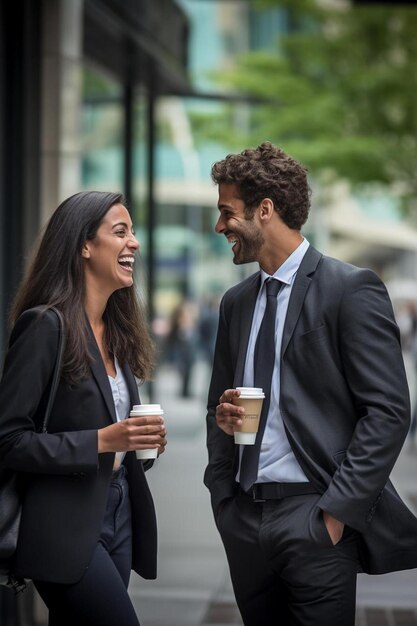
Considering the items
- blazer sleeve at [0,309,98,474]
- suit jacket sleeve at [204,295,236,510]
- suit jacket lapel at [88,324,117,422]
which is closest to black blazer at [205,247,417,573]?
suit jacket sleeve at [204,295,236,510]

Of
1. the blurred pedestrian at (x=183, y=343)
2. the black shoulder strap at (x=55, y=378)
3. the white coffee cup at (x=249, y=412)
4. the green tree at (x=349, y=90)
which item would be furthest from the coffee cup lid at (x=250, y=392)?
the blurred pedestrian at (x=183, y=343)

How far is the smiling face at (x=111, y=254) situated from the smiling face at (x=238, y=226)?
29 cm

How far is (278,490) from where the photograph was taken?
3527mm

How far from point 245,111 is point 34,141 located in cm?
2368

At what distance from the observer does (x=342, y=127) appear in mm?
23266

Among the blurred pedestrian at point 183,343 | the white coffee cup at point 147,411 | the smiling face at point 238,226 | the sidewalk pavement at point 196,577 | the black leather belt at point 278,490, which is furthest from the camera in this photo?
the blurred pedestrian at point 183,343

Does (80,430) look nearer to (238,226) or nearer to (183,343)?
(238,226)

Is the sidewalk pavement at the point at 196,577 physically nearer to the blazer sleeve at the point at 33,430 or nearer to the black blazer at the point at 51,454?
the black blazer at the point at 51,454

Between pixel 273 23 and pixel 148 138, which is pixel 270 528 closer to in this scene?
pixel 148 138

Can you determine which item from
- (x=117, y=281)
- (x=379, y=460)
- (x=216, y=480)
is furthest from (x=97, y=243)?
(x=379, y=460)

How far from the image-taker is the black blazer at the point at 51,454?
340 centimetres

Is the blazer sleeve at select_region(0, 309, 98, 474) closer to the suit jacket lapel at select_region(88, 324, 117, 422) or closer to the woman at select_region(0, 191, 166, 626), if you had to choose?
the woman at select_region(0, 191, 166, 626)

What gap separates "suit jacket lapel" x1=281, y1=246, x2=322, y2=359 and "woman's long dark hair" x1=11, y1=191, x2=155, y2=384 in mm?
534

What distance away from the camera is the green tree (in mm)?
22016
